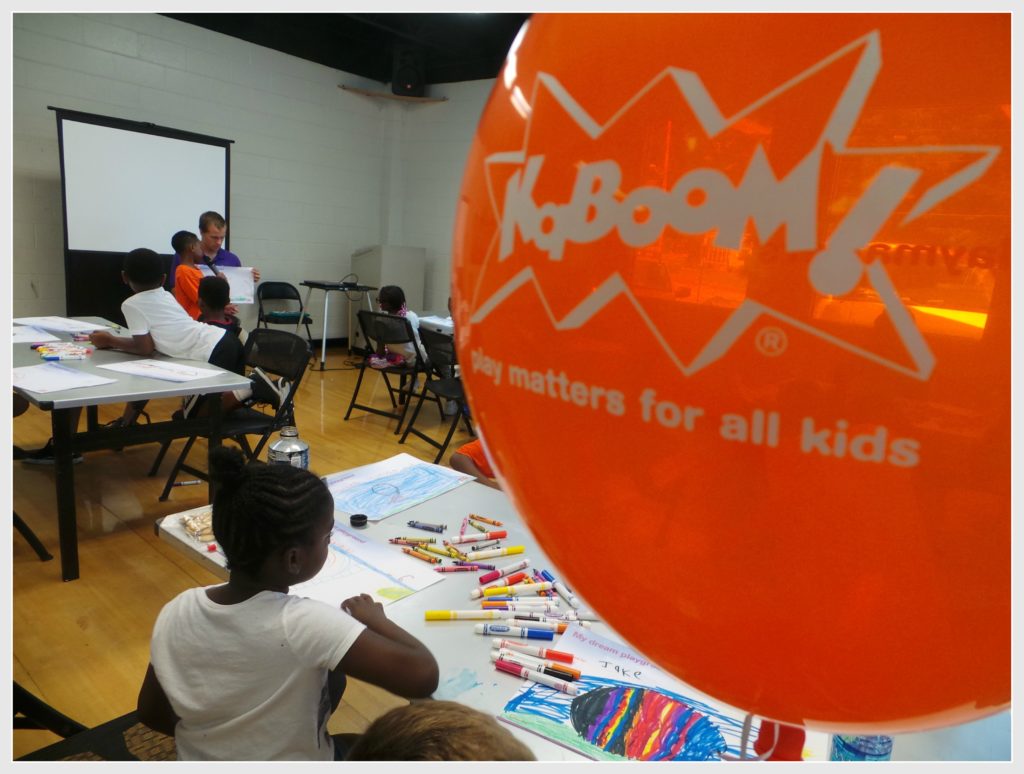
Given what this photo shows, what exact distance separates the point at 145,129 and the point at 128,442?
362 cm

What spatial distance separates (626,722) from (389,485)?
3.30 feet

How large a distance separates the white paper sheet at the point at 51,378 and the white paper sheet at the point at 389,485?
116 cm

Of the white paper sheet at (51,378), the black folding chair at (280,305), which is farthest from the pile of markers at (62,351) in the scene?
the black folding chair at (280,305)

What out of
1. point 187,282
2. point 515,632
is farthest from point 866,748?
point 187,282

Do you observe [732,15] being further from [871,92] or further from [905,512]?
[905,512]

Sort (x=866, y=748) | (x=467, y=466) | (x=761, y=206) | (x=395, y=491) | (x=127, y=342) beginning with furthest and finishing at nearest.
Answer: (x=127, y=342) → (x=467, y=466) → (x=395, y=491) → (x=866, y=748) → (x=761, y=206)

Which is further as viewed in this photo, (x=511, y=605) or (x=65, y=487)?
(x=65, y=487)

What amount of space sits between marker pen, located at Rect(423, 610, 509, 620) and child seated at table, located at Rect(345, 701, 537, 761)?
43cm

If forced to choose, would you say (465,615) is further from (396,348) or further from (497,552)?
(396,348)

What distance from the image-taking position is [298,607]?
Answer: 1069 millimetres

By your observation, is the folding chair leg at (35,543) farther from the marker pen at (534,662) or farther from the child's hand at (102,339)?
the marker pen at (534,662)

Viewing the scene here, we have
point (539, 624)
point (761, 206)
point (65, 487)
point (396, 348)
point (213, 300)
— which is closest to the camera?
point (761, 206)

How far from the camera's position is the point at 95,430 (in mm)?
2623

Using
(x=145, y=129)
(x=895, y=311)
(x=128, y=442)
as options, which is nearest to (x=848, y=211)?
(x=895, y=311)
